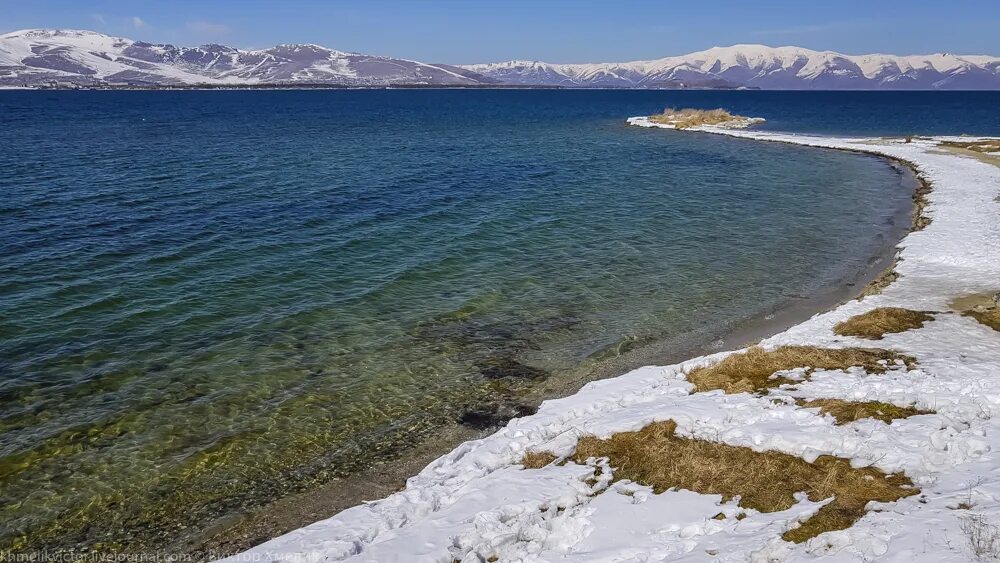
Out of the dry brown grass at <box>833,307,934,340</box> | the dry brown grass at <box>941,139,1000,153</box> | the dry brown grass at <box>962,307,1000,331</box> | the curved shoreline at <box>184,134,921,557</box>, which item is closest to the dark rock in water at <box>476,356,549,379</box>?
the curved shoreline at <box>184,134,921,557</box>

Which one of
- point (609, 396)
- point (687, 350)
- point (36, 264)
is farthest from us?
point (36, 264)

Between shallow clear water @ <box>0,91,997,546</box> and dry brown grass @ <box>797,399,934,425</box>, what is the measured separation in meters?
7.42

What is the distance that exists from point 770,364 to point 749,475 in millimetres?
6373

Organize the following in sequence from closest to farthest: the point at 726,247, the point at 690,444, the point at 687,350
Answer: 1. the point at 690,444
2. the point at 687,350
3. the point at 726,247

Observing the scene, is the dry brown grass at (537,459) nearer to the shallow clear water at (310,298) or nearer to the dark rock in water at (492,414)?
the dark rock in water at (492,414)

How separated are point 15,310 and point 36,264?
5984mm

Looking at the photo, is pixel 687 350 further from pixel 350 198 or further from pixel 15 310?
pixel 350 198

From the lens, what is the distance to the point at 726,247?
3384cm

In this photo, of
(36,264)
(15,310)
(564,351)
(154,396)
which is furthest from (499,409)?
(36,264)

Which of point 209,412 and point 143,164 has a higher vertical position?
point 143,164

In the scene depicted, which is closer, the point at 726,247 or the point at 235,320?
the point at 235,320

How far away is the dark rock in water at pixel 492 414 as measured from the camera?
16297 mm

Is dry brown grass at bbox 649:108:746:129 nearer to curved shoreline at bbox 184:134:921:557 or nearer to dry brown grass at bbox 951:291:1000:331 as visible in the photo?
curved shoreline at bbox 184:134:921:557

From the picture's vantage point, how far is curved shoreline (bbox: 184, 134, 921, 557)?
12.3 m
